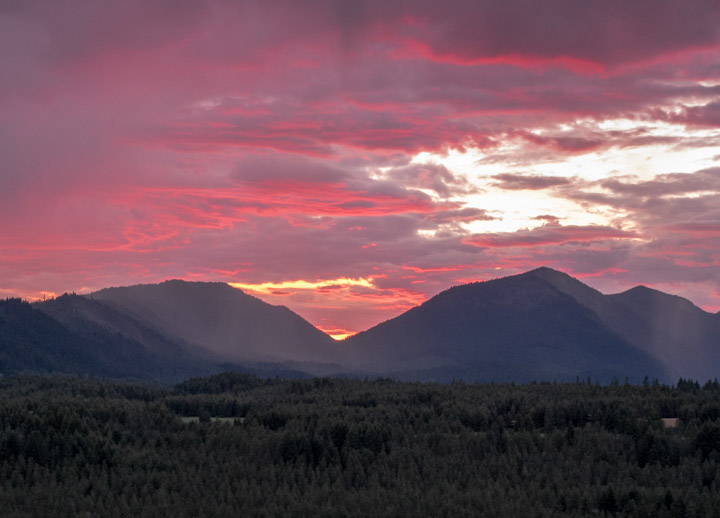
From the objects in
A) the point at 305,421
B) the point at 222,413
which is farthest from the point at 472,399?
the point at 222,413

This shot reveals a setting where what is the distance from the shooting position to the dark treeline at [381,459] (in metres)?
30.9

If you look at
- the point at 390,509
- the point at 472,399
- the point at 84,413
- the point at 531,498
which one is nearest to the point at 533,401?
the point at 472,399

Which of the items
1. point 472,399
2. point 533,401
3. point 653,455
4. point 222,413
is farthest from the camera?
point 222,413

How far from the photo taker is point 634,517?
29531 millimetres

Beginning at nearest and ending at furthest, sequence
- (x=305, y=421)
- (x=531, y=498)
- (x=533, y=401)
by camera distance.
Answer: (x=531, y=498)
(x=305, y=421)
(x=533, y=401)

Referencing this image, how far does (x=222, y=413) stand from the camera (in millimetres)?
61625

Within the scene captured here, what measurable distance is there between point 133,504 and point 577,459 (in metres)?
21.0

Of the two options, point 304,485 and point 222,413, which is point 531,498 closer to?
point 304,485

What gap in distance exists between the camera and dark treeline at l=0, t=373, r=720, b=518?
1218 inches

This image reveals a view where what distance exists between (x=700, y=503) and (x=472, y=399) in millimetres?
26866

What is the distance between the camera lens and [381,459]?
3928cm

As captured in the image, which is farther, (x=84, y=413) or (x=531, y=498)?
(x=84, y=413)

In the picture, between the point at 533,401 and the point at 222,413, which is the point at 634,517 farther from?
the point at 222,413

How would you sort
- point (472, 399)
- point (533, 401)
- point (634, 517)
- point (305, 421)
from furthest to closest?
point (472, 399) → point (533, 401) → point (305, 421) → point (634, 517)
